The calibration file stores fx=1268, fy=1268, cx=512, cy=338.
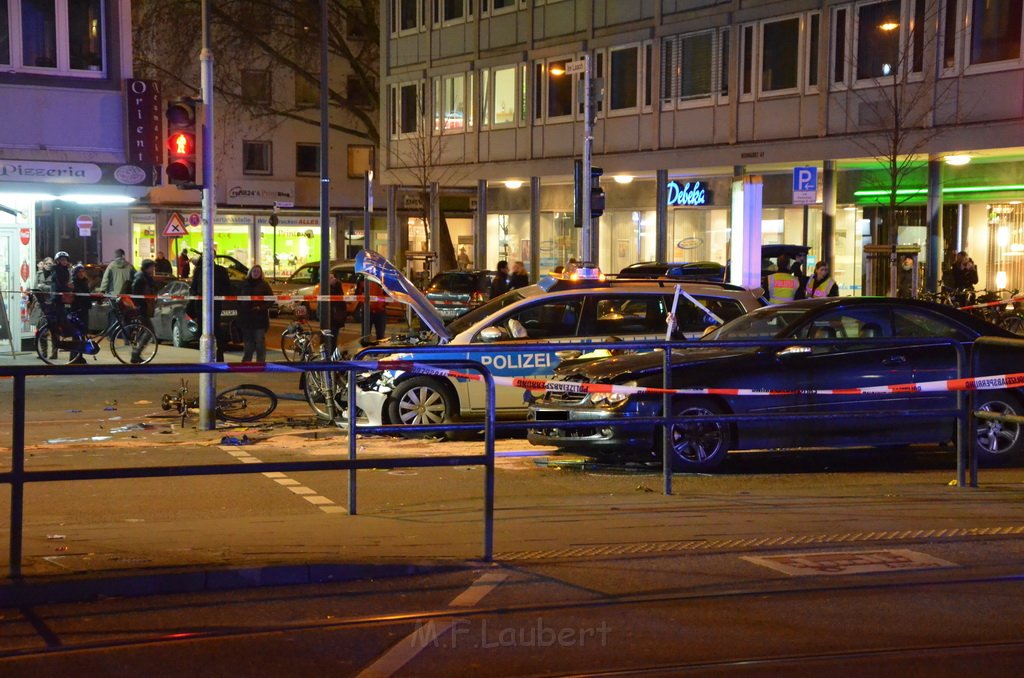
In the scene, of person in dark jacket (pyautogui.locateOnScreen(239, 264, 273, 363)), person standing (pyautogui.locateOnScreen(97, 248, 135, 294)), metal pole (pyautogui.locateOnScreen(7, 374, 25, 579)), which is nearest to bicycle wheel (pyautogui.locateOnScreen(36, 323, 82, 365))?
person standing (pyautogui.locateOnScreen(97, 248, 135, 294))

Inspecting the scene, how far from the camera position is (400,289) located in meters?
14.1

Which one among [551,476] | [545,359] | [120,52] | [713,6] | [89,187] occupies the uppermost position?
[713,6]

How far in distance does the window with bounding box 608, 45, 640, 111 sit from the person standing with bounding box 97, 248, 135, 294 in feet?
53.1

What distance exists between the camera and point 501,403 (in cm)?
1355

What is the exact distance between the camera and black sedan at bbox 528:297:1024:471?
11109mm

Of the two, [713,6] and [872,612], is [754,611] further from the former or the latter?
[713,6]

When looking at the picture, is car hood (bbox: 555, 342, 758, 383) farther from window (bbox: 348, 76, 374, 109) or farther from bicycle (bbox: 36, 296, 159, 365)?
window (bbox: 348, 76, 374, 109)

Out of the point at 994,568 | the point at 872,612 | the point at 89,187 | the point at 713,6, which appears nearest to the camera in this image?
the point at 872,612

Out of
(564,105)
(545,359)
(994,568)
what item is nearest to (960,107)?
(564,105)

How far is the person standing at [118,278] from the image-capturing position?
24062mm

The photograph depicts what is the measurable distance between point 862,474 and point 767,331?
164cm

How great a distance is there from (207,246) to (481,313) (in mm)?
3368

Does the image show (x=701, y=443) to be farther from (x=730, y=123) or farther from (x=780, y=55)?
(x=730, y=123)

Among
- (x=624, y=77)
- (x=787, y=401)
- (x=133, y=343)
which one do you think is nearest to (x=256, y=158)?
(x=624, y=77)
